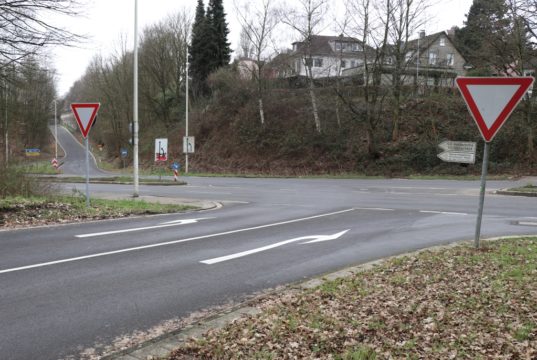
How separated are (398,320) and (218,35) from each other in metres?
59.4

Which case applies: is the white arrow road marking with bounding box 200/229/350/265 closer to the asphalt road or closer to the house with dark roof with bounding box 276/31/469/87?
the asphalt road

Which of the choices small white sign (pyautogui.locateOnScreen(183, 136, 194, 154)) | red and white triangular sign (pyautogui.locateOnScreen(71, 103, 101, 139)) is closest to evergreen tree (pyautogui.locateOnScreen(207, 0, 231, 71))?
small white sign (pyautogui.locateOnScreen(183, 136, 194, 154))

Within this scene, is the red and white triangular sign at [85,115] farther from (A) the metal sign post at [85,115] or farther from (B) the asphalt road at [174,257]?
(B) the asphalt road at [174,257]

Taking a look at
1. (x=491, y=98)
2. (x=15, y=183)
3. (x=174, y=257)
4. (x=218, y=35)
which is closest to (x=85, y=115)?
(x=15, y=183)

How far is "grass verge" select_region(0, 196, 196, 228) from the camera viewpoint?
491 inches

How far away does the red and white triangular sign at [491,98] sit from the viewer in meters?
6.99

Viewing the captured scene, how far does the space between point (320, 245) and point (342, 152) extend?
3167 centimetres

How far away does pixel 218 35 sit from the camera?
6016cm

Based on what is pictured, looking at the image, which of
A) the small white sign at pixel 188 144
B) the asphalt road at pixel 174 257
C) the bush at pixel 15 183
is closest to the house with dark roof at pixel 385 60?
the small white sign at pixel 188 144

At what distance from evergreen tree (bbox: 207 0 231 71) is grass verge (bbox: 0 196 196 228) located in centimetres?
4681

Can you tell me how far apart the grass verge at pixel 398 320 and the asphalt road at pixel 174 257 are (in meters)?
1.10

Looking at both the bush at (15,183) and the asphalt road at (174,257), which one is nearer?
the asphalt road at (174,257)

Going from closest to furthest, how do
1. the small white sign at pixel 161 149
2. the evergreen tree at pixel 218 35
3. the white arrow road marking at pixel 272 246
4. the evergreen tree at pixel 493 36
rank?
the white arrow road marking at pixel 272 246 → the evergreen tree at pixel 493 36 → the small white sign at pixel 161 149 → the evergreen tree at pixel 218 35

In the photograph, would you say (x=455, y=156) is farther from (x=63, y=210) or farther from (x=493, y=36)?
(x=63, y=210)
